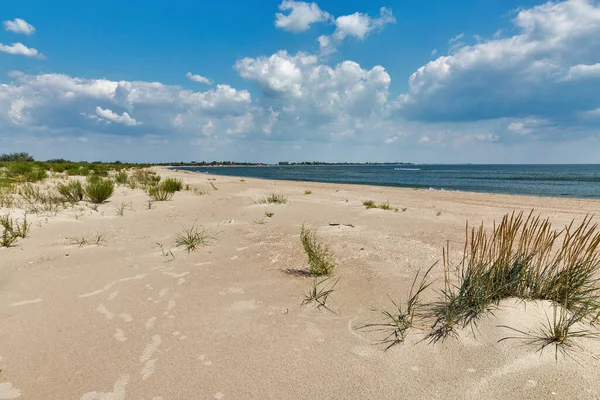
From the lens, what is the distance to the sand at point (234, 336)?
2.31 m

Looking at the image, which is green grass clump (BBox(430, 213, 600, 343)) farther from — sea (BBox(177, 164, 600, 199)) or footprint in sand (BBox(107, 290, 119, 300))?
sea (BBox(177, 164, 600, 199))

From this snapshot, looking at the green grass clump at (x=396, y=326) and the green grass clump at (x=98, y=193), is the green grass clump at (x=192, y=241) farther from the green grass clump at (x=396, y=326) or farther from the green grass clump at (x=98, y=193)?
the green grass clump at (x=98, y=193)

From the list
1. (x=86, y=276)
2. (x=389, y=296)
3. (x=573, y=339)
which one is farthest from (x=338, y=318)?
(x=86, y=276)

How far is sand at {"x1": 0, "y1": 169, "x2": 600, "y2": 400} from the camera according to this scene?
2.31 metres

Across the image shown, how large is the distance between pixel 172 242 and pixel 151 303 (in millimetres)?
2714

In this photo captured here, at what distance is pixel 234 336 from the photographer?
297cm

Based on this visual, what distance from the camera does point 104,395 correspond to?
228cm

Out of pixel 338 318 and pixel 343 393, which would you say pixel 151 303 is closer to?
pixel 338 318

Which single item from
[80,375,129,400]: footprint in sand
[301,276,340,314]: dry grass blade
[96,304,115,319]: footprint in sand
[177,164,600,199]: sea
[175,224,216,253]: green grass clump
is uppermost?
[177,164,600,199]: sea

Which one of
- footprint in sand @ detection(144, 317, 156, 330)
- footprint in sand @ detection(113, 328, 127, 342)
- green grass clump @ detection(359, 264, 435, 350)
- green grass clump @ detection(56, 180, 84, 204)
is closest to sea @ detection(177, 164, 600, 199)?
green grass clump @ detection(359, 264, 435, 350)

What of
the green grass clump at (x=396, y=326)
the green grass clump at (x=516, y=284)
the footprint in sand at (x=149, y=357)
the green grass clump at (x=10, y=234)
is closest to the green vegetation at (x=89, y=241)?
the green grass clump at (x=10, y=234)

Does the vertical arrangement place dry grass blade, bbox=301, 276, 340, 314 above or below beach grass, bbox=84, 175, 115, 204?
below

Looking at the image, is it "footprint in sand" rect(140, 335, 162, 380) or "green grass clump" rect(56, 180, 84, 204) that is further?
"green grass clump" rect(56, 180, 84, 204)

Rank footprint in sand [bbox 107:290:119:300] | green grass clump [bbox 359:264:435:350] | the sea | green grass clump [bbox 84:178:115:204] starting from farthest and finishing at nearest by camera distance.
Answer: the sea < green grass clump [bbox 84:178:115:204] < footprint in sand [bbox 107:290:119:300] < green grass clump [bbox 359:264:435:350]
